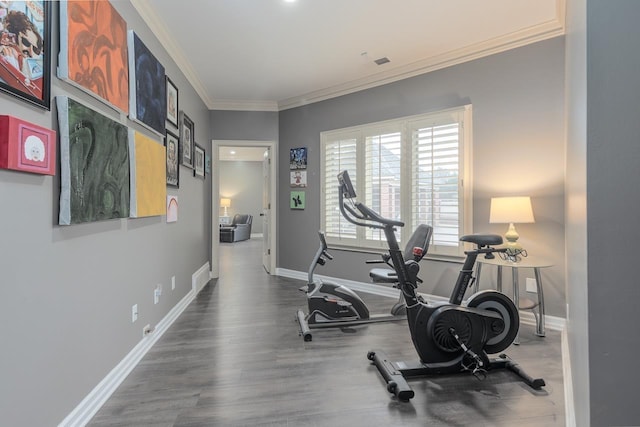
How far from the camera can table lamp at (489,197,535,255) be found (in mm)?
2822

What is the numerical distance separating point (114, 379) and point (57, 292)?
0.80 m

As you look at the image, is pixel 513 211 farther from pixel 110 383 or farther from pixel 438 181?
pixel 110 383

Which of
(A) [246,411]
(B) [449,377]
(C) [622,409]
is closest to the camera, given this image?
(C) [622,409]

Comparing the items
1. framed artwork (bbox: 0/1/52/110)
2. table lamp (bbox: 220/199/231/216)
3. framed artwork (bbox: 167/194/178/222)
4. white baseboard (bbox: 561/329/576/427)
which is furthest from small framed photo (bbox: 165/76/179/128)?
table lamp (bbox: 220/199/231/216)

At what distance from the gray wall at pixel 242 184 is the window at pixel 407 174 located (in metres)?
7.98

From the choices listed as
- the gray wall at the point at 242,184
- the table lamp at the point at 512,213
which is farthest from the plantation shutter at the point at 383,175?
the gray wall at the point at 242,184

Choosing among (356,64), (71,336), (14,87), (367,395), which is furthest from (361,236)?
(14,87)

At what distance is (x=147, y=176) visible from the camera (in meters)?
2.42

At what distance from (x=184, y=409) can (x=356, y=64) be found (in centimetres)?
365

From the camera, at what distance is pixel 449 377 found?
212 cm

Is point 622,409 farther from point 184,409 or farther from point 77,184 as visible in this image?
point 77,184

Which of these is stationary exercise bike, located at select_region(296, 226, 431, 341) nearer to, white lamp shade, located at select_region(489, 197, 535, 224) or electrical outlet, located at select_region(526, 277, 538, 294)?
white lamp shade, located at select_region(489, 197, 535, 224)

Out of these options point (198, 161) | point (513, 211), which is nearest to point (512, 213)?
point (513, 211)

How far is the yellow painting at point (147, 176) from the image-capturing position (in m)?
2.21
